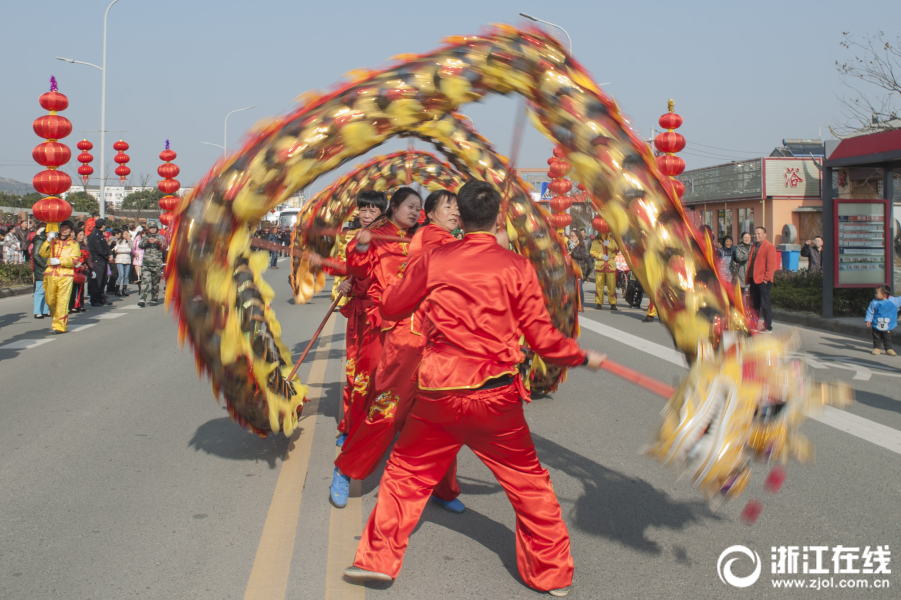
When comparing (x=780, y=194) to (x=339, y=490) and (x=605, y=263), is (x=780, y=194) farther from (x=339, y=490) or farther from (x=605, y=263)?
(x=339, y=490)

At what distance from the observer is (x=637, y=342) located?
34.5 feet

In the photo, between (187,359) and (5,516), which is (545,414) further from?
(187,359)

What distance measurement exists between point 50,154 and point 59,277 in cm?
267

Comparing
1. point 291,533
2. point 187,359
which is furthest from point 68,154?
point 291,533

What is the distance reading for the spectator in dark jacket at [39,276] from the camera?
12.8 metres

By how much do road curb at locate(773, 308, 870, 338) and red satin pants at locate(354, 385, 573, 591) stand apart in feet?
34.0

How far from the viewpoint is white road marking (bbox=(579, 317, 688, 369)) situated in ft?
30.0

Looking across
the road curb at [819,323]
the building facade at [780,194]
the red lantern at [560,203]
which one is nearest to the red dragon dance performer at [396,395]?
the road curb at [819,323]

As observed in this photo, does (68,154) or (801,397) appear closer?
(801,397)

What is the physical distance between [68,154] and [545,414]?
10471mm

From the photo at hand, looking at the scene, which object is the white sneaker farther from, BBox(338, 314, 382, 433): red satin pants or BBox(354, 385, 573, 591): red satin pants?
BBox(338, 314, 382, 433): red satin pants

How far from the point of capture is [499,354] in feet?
9.90

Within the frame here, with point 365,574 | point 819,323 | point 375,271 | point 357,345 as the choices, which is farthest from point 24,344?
point 819,323

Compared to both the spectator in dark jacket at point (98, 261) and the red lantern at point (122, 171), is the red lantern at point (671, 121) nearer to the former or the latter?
the spectator in dark jacket at point (98, 261)
